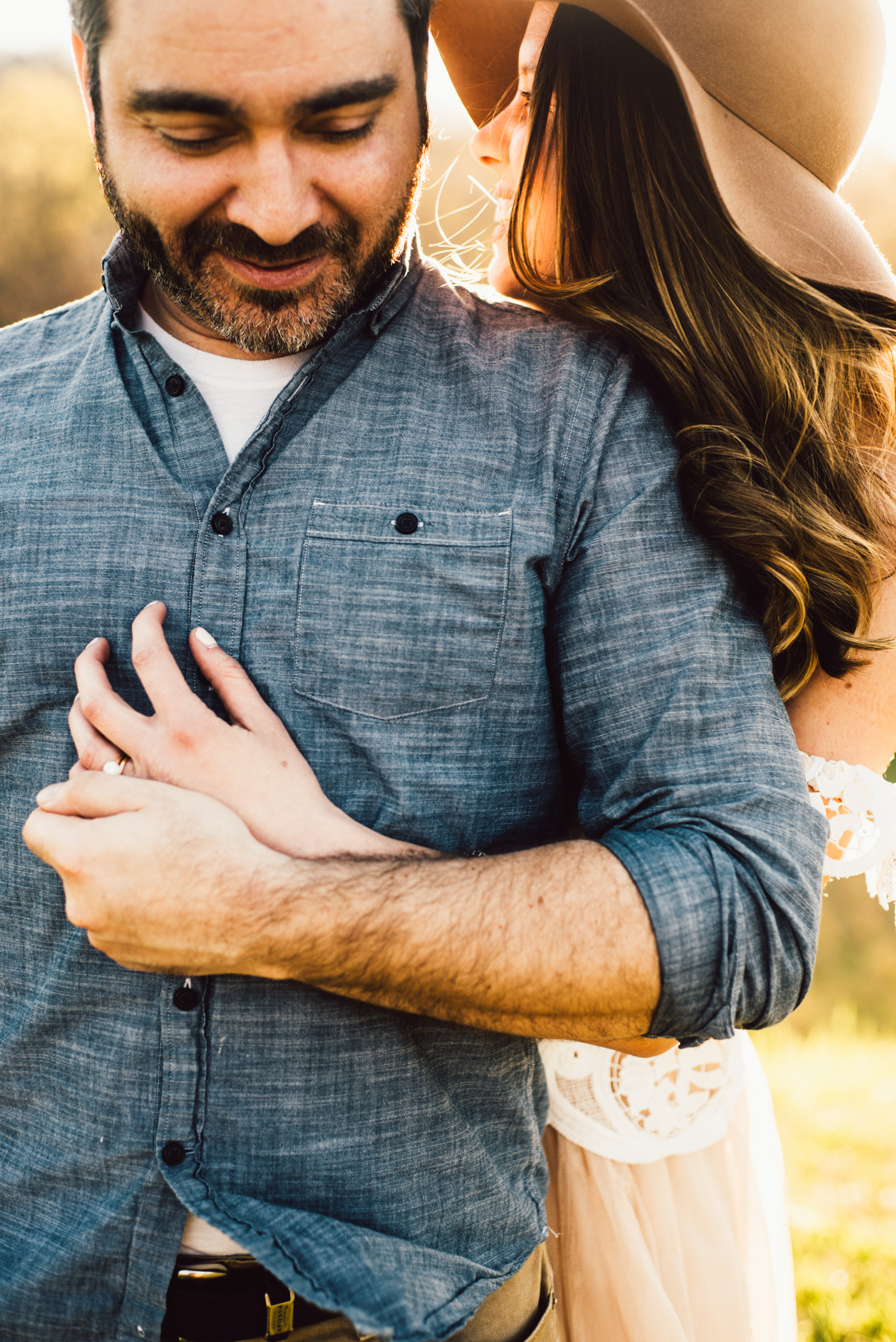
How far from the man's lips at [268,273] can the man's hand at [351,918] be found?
739 mm

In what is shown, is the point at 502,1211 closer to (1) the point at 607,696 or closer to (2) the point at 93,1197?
(2) the point at 93,1197

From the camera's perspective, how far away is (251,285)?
145cm

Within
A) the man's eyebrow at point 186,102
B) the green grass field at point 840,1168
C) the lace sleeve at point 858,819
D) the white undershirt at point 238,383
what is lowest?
the green grass field at point 840,1168

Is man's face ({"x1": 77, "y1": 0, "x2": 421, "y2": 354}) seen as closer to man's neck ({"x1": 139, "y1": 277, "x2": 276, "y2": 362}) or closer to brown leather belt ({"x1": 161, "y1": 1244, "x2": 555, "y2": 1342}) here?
man's neck ({"x1": 139, "y1": 277, "x2": 276, "y2": 362})

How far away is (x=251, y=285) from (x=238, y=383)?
148mm

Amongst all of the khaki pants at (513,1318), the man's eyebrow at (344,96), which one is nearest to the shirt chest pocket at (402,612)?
the man's eyebrow at (344,96)

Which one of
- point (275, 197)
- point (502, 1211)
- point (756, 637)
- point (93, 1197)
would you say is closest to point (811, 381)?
point (756, 637)

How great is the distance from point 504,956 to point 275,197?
1.05 m

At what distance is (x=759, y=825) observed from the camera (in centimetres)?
127

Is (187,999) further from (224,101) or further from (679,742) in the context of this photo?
(224,101)

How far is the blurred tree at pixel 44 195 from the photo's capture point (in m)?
11.4

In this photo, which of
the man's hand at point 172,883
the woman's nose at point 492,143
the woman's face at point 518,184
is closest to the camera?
the man's hand at point 172,883

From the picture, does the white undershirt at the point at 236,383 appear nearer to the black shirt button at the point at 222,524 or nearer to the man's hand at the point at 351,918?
the black shirt button at the point at 222,524

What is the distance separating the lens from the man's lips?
4.74ft
